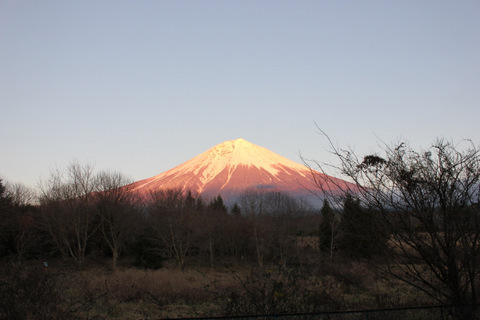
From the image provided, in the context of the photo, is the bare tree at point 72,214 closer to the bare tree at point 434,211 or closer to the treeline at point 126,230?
the treeline at point 126,230

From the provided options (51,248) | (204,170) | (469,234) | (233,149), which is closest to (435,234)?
(469,234)

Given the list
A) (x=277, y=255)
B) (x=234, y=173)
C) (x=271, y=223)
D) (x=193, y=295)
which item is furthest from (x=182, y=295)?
(x=234, y=173)

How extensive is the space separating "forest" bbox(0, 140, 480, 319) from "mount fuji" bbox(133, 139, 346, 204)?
2360 inches

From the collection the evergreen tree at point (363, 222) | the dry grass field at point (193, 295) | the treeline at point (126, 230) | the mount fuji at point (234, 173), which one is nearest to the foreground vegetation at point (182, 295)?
the dry grass field at point (193, 295)

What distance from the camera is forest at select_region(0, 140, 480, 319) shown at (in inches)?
221

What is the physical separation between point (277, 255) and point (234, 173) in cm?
9982

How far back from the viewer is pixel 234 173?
118 m

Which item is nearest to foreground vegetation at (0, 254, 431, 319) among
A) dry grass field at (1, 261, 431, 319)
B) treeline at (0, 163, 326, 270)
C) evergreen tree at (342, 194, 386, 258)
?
dry grass field at (1, 261, 431, 319)

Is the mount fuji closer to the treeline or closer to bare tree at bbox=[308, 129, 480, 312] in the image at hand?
the treeline

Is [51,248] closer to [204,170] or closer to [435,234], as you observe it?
[435,234]

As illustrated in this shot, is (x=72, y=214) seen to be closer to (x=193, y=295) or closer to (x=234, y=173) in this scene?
(x=193, y=295)

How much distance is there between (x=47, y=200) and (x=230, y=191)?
6908 centimetres

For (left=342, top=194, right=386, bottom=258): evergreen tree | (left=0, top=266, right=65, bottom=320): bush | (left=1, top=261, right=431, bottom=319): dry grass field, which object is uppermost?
(left=342, top=194, right=386, bottom=258): evergreen tree

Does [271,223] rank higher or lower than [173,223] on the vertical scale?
lower
